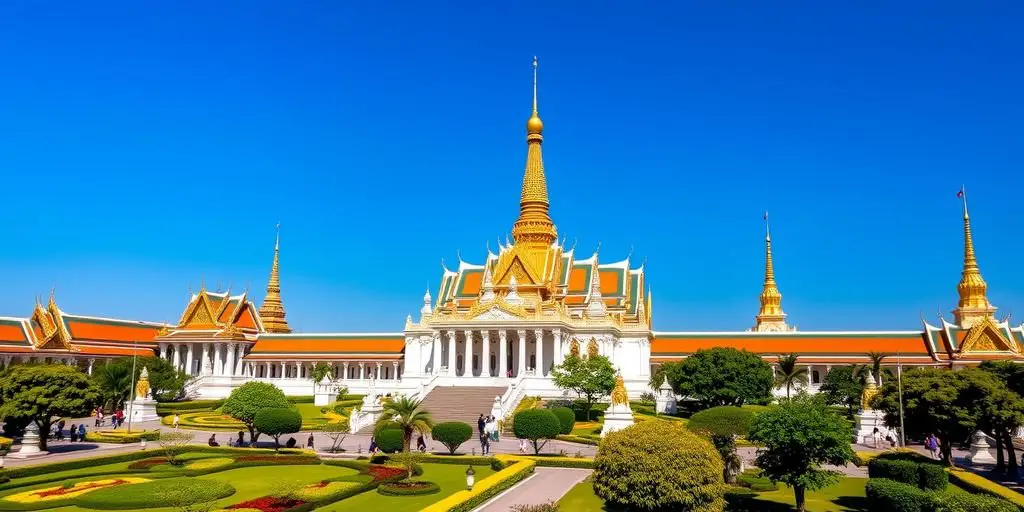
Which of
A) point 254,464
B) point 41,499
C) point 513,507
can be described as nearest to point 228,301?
point 254,464

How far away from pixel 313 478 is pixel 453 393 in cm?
2257

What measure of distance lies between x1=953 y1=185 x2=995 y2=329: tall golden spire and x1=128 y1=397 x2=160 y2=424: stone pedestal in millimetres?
63267

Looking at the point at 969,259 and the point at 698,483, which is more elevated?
the point at 969,259

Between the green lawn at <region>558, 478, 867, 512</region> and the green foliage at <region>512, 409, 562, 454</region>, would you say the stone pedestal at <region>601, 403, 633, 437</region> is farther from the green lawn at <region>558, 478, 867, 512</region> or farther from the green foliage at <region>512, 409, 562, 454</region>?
the green lawn at <region>558, 478, 867, 512</region>

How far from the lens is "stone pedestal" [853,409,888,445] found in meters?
37.6

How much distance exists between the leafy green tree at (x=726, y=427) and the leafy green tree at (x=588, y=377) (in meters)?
19.4

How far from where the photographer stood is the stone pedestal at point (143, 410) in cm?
4384

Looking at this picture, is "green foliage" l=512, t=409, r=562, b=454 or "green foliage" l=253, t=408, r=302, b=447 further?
"green foliage" l=253, t=408, r=302, b=447

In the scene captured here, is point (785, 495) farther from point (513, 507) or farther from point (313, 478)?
point (313, 478)

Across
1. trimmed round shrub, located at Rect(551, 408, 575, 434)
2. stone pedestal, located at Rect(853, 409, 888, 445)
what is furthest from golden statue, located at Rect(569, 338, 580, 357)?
stone pedestal, located at Rect(853, 409, 888, 445)

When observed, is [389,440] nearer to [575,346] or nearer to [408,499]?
[408,499]

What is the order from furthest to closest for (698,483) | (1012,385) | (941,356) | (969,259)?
1. (969,259)
2. (941,356)
3. (1012,385)
4. (698,483)

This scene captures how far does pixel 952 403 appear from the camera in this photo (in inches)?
979

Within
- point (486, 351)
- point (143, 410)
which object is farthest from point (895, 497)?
point (143, 410)
